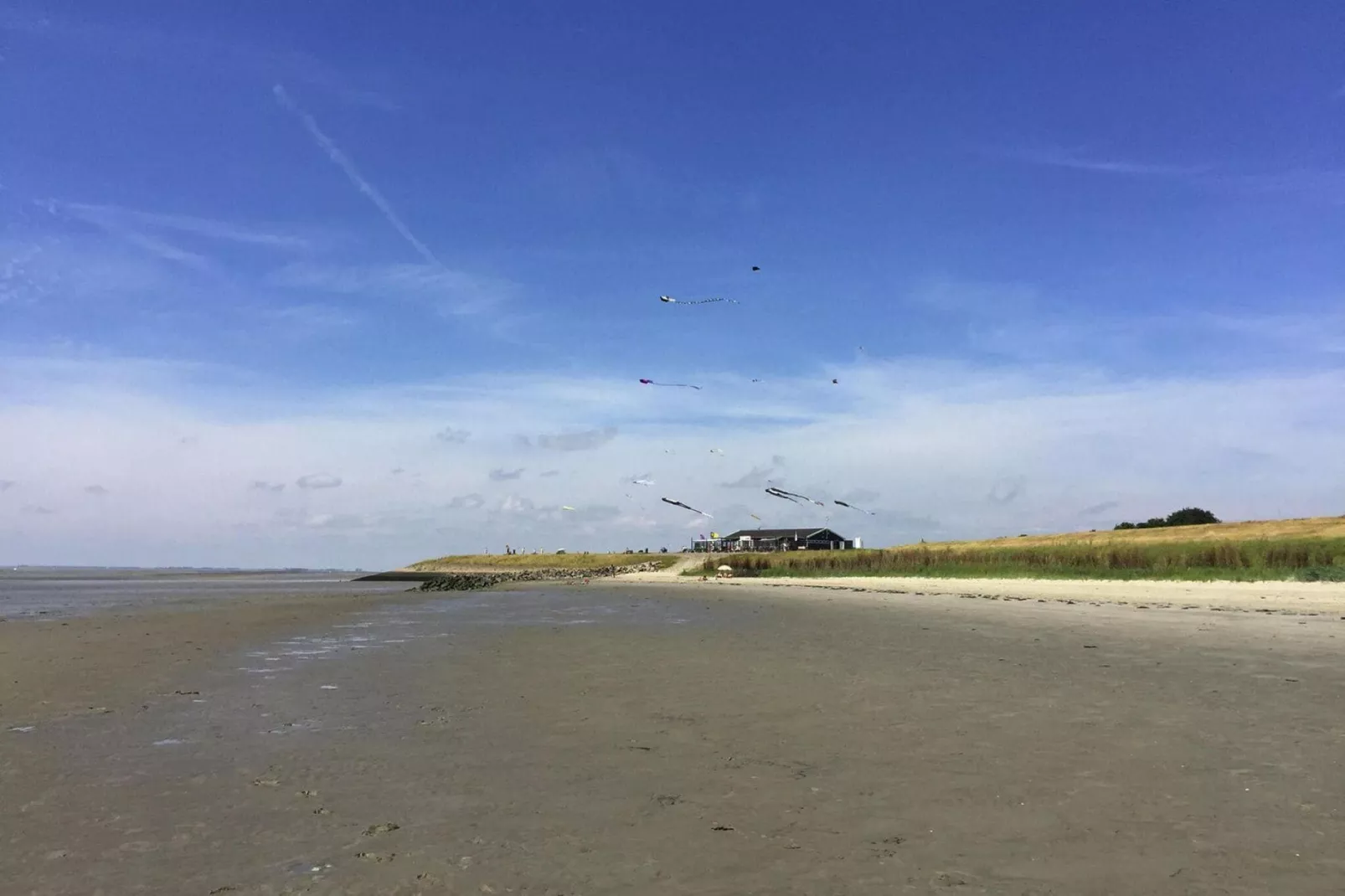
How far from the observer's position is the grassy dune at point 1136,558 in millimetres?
31891

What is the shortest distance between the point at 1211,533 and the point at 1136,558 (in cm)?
1832

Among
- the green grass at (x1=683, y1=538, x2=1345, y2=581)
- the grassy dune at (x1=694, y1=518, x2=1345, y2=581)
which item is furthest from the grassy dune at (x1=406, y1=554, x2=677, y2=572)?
the green grass at (x1=683, y1=538, x2=1345, y2=581)

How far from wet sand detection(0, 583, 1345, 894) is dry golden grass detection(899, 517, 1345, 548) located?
1372 inches

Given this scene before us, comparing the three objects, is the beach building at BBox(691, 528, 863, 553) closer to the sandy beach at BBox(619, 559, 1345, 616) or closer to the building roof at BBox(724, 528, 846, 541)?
the building roof at BBox(724, 528, 846, 541)

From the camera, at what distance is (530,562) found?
5281 inches

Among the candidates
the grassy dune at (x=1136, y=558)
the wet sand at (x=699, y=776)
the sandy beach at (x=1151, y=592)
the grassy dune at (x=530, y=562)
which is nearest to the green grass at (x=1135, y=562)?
the grassy dune at (x=1136, y=558)

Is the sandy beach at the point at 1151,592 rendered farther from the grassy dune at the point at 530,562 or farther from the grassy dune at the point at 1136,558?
the grassy dune at the point at 530,562

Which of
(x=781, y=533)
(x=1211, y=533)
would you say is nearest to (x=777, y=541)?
(x=781, y=533)

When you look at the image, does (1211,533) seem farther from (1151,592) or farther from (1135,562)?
(1151,592)

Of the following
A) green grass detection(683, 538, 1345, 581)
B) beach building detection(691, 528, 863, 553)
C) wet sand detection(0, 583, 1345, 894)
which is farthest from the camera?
beach building detection(691, 528, 863, 553)

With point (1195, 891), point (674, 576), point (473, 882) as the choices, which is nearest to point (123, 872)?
point (473, 882)

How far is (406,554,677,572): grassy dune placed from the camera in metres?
111

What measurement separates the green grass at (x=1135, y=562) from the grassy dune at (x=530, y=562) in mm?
46132

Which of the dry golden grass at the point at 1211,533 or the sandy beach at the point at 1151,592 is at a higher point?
the dry golden grass at the point at 1211,533
